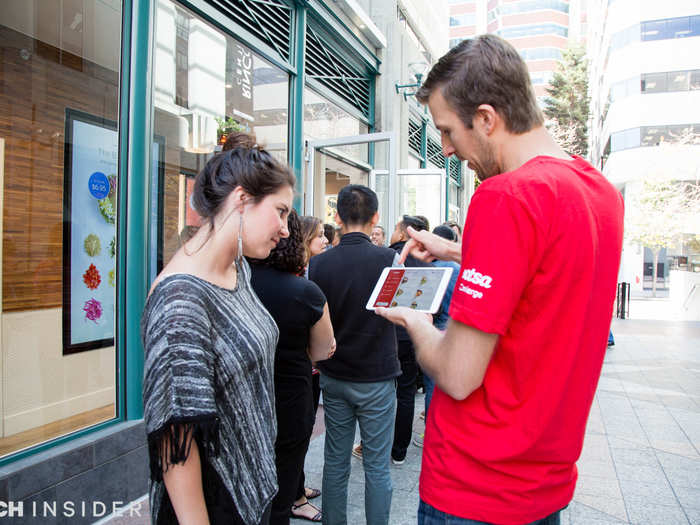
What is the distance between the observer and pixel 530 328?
1.15 metres

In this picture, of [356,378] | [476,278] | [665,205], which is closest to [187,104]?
[356,378]

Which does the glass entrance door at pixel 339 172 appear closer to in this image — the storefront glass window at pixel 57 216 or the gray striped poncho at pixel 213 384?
the storefront glass window at pixel 57 216

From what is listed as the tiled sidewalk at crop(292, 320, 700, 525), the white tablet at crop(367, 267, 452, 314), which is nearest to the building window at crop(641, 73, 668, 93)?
the tiled sidewalk at crop(292, 320, 700, 525)

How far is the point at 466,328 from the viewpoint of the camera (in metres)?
1.16

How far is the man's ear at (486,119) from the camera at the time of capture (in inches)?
49.2

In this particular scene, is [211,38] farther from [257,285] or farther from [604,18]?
[604,18]

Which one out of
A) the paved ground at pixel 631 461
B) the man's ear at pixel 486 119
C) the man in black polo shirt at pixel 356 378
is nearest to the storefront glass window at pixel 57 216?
the paved ground at pixel 631 461

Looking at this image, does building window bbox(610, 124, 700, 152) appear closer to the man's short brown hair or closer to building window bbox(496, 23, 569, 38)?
the man's short brown hair

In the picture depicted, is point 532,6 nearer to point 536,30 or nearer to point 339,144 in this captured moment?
point 536,30

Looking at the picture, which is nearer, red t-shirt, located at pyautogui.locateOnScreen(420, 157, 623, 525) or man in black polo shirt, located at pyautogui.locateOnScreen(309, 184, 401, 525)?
red t-shirt, located at pyautogui.locateOnScreen(420, 157, 623, 525)

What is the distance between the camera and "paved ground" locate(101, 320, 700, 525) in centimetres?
362

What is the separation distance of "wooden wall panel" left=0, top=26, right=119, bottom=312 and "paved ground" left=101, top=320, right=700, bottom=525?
1.81 meters

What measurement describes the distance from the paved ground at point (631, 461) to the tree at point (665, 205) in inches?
799

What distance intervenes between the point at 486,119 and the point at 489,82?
0.09 meters
